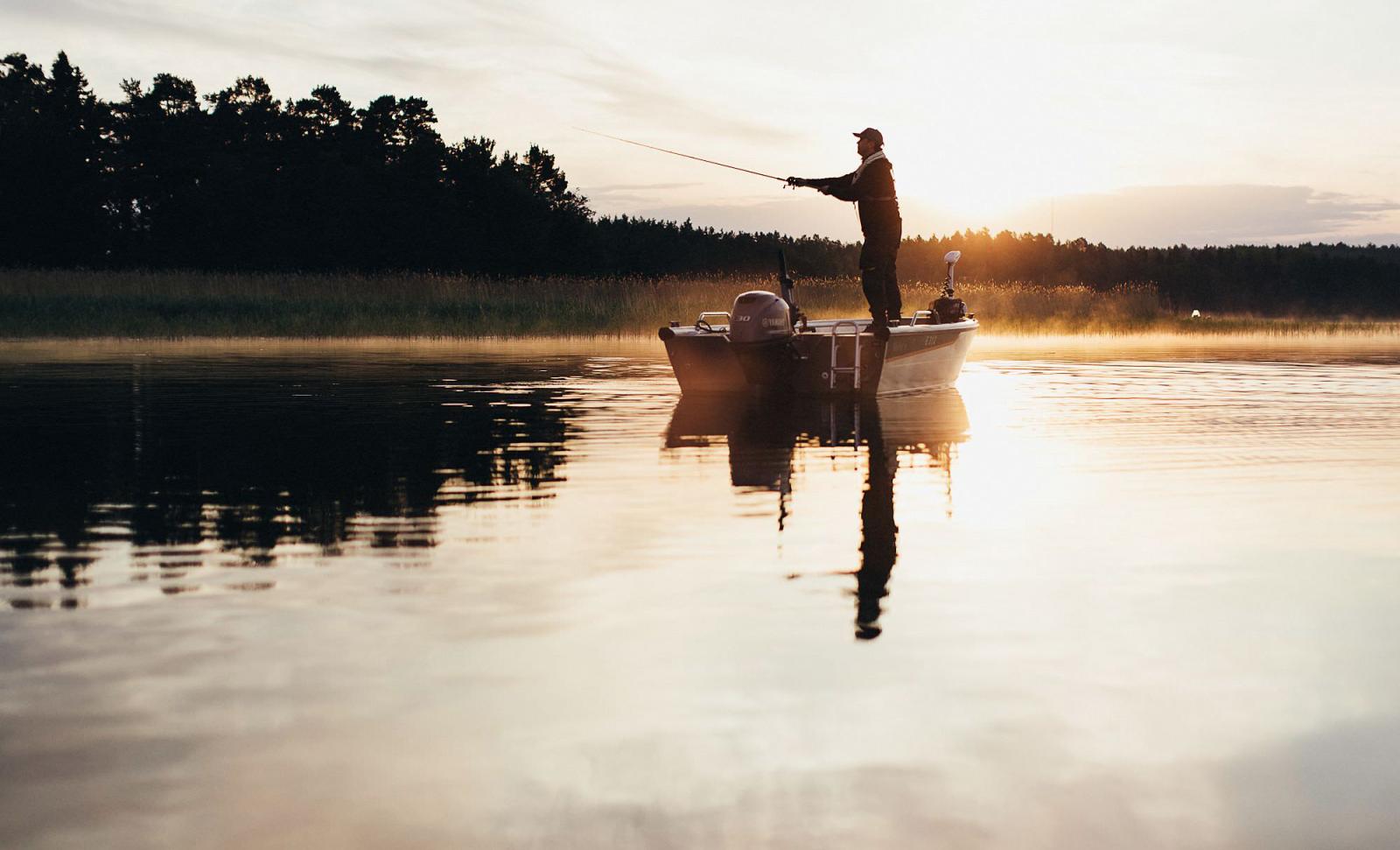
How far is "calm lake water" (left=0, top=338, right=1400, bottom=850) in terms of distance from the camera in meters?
3.52

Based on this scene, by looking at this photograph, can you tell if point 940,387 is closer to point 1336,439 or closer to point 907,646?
point 1336,439

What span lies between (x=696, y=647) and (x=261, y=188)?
69609mm

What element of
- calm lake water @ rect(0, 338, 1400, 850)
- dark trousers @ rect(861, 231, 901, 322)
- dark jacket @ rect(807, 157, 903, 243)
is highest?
dark jacket @ rect(807, 157, 903, 243)

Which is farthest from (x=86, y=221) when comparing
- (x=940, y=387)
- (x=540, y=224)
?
(x=940, y=387)

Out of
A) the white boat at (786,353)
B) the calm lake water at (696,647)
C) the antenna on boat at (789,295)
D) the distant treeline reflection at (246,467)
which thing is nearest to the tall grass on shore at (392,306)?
the white boat at (786,353)

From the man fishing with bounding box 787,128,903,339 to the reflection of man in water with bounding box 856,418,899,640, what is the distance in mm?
5096

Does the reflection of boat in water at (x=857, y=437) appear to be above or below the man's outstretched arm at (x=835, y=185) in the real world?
below

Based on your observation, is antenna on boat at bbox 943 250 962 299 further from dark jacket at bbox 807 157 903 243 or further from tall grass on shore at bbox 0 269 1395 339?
tall grass on shore at bbox 0 269 1395 339

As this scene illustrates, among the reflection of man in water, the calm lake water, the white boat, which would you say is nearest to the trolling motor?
the white boat

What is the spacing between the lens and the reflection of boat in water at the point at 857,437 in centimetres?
718

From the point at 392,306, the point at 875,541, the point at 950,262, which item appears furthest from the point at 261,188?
the point at 875,541

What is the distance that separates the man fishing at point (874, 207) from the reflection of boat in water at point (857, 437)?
1228 millimetres

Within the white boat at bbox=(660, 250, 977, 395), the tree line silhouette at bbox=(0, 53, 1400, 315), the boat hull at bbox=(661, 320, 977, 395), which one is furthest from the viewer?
the tree line silhouette at bbox=(0, 53, 1400, 315)

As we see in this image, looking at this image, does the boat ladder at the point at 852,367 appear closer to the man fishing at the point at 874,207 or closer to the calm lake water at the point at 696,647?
the man fishing at the point at 874,207
